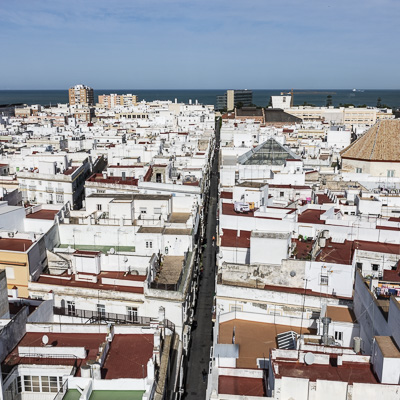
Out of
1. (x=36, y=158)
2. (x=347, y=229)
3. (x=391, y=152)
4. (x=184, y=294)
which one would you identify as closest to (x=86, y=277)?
(x=184, y=294)

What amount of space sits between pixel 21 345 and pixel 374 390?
38.3 ft

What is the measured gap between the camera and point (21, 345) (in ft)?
55.1

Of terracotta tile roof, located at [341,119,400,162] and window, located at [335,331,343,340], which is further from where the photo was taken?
terracotta tile roof, located at [341,119,400,162]

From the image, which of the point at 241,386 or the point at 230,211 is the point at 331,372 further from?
the point at 230,211

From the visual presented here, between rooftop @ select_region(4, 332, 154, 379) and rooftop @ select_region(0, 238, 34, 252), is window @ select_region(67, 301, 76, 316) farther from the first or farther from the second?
rooftop @ select_region(4, 332, 154, 379)

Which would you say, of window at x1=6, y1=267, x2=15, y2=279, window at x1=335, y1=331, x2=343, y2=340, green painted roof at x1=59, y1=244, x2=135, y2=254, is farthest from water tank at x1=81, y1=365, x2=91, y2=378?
green painted roof at x1=59, y1=244, x2=135, y2=254

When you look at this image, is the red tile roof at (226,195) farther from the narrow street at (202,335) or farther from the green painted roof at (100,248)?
the green painted roof at (100,248)

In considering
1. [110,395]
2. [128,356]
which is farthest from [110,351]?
[110,395]

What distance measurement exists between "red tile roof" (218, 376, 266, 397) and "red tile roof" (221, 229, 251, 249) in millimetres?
11008

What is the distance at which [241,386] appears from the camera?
15109mm

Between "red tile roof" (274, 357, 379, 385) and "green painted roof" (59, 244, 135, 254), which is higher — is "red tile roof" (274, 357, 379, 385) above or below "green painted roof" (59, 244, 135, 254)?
above

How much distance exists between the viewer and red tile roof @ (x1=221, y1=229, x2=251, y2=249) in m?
26.5

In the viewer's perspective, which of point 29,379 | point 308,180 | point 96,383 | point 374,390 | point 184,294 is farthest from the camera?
point 308,180

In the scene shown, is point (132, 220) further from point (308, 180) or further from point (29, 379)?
point (308, 180)
